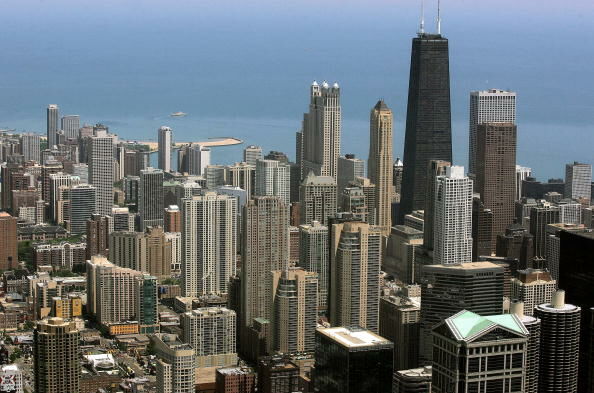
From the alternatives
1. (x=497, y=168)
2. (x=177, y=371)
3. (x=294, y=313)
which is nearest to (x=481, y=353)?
(x=177, y=371)

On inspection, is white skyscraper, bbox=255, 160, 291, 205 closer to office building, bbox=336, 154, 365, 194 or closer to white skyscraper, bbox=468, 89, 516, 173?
office building, bbox=336, 154, 365, 194

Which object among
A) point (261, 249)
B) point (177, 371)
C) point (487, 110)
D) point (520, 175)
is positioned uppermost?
point (487, 110)

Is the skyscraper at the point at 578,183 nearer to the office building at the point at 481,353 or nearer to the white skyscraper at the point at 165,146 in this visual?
the white skyscraper at the point at 165,146

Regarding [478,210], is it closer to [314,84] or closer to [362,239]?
[362,239]

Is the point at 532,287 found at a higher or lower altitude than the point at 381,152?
lower

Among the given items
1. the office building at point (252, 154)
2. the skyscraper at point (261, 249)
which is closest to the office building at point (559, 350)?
the skyscraper at point (261, 249)

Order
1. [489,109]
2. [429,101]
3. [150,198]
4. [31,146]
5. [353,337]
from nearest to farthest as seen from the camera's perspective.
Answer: [353,337], [429,101], [489,109], [150,198], [31,146]

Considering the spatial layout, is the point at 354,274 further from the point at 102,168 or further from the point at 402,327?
the point at 102,168
